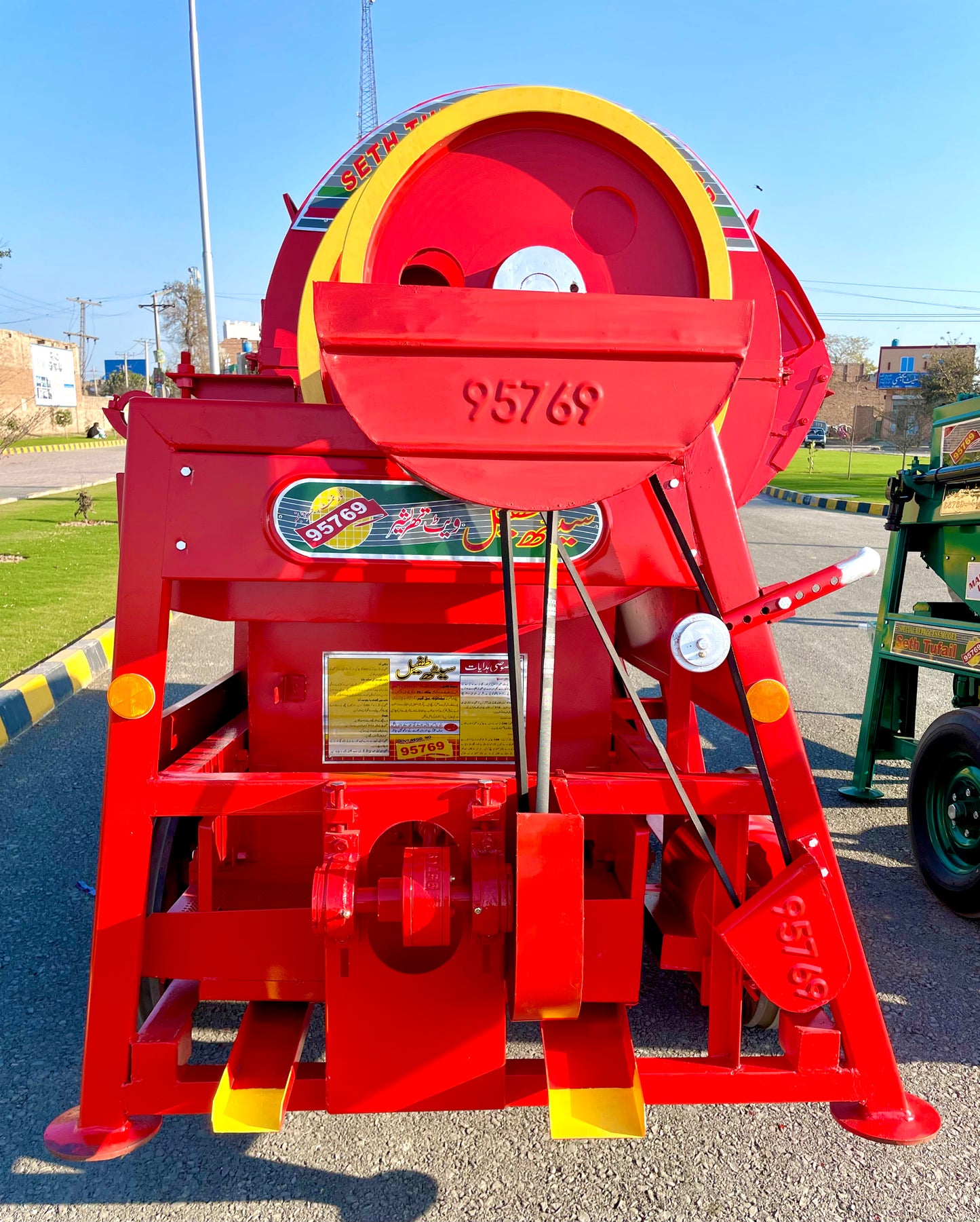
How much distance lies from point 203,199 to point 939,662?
16126 mm

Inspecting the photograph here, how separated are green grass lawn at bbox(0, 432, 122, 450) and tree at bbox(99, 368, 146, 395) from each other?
28.3 ft

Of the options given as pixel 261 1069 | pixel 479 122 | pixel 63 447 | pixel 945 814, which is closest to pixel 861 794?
pixel 945 814

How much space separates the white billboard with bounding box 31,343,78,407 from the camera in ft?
173

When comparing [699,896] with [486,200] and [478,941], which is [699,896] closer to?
[478,941]

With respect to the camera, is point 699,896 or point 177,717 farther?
point 177,717

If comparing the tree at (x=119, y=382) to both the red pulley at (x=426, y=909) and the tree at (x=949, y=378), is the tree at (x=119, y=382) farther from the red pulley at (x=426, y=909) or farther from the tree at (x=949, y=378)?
the red pulley at (x=426, y=909)

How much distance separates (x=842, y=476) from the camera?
31531mm

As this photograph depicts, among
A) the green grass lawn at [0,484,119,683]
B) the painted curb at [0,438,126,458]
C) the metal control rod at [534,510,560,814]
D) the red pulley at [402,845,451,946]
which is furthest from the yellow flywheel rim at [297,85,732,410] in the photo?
the painted curb at [0,438,126,458]

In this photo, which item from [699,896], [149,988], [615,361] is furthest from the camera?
[149,988]

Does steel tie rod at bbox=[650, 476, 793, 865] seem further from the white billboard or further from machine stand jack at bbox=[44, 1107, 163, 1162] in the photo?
the white billboard

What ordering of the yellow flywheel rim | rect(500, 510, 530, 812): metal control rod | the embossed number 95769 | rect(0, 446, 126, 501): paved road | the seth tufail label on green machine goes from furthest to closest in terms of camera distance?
rect(0, 446, 126, 501): paved road
the seth tufail label on green machine
the yellow flywheel rim
rect(500, 510, 530, 812): metal control rod
the embossed number 95769

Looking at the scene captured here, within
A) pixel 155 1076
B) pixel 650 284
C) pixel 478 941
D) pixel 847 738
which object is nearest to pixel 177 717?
pixel 155 1076

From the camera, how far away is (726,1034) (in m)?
1.97

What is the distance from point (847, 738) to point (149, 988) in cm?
433
